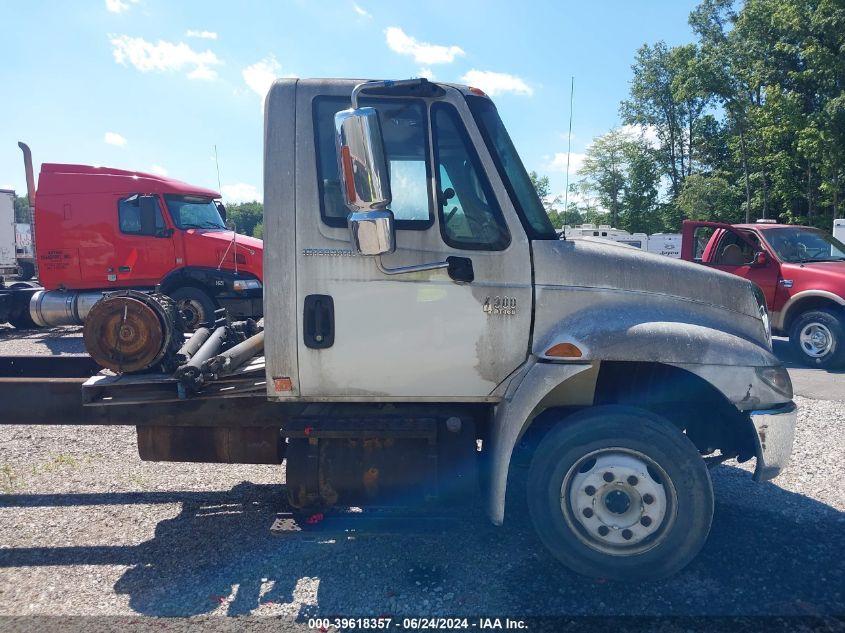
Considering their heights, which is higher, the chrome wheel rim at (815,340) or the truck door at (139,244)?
the truck door at (139,244)

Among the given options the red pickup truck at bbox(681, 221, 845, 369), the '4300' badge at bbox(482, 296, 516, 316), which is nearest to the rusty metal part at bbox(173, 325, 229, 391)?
the '4300' badge at bbox(482, 296, 516, 316)

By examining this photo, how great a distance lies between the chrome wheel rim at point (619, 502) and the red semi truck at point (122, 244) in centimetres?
877

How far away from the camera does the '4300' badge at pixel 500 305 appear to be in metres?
3.22

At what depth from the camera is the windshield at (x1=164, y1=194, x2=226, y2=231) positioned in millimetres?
11320

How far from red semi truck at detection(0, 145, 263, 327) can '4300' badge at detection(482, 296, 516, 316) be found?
27.7 ft

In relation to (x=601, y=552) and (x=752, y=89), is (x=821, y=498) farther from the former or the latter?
(x=752, y=89)

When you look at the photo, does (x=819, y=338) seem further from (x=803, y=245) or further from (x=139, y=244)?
(x=139, y=244)

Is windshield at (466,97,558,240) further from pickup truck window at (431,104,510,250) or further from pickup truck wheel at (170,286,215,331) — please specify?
pickup truck wheel at (170,286,215,331)

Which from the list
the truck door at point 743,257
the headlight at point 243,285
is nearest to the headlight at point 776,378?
the truck door at point 743,257

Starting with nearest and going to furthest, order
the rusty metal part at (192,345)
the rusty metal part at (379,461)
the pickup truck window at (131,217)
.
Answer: the rusty metal part at (379,461) < the rusty metal part at (192,345) < the pickup truck window at (131,217)

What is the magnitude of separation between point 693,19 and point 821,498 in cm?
4032

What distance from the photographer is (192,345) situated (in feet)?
13.3

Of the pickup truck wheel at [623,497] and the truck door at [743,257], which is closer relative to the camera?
the pickup truck wheel at [623,497]

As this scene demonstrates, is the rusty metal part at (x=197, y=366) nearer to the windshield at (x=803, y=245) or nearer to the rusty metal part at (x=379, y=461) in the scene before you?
the rusty metal part at (x=379, y=461)
